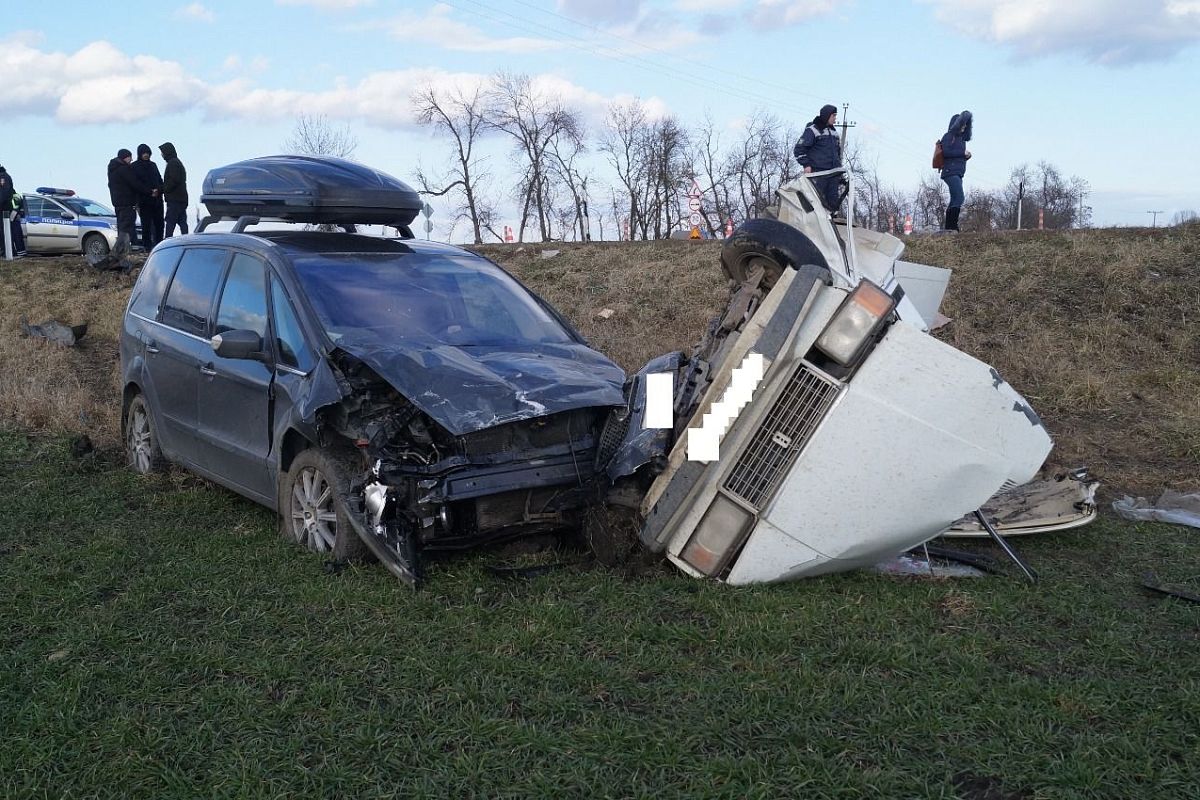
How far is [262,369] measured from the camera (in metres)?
5.36

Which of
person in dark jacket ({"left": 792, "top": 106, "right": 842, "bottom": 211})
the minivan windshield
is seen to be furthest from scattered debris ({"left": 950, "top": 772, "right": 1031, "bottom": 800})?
person in dark jacket ({"left": 792, "top": 106, "right": 842, "bottom": 211})

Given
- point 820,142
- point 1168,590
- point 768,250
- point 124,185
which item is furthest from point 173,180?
point 1168,590

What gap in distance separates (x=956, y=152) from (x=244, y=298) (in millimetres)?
10790

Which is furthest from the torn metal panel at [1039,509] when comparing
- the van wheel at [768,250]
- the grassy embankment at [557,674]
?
the van wheel at [768,250]

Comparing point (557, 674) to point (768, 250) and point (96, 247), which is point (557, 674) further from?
point (96, 247)

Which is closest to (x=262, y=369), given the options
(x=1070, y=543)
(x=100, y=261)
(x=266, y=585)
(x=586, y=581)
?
(x=266, y=585)

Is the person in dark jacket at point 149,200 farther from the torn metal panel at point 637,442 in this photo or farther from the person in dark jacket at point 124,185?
the torn metal panel at point 637,442

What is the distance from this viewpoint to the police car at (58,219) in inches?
810

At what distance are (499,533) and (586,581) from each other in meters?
0.46

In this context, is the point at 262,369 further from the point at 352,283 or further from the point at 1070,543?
the point at 1070,543

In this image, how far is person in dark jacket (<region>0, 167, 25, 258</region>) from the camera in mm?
19641

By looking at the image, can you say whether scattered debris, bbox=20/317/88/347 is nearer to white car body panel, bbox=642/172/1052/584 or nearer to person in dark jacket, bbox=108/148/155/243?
person in dark jacket, bbox=108/148/155/243

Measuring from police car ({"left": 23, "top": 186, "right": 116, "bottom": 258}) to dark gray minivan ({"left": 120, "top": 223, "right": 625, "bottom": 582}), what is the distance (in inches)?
618

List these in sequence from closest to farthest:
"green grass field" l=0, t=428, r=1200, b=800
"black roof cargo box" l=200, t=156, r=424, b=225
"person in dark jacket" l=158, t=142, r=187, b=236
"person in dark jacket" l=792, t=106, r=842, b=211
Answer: "green grass field" l=0, t=428, r=1200, b=800
"black roof cargo box" l=200, t=156, r=424, b=225
"person in dark jacket" l=792, t=106, r=842, b=211
"person in dark jacket" l=158, t=142, r=187, b=236
